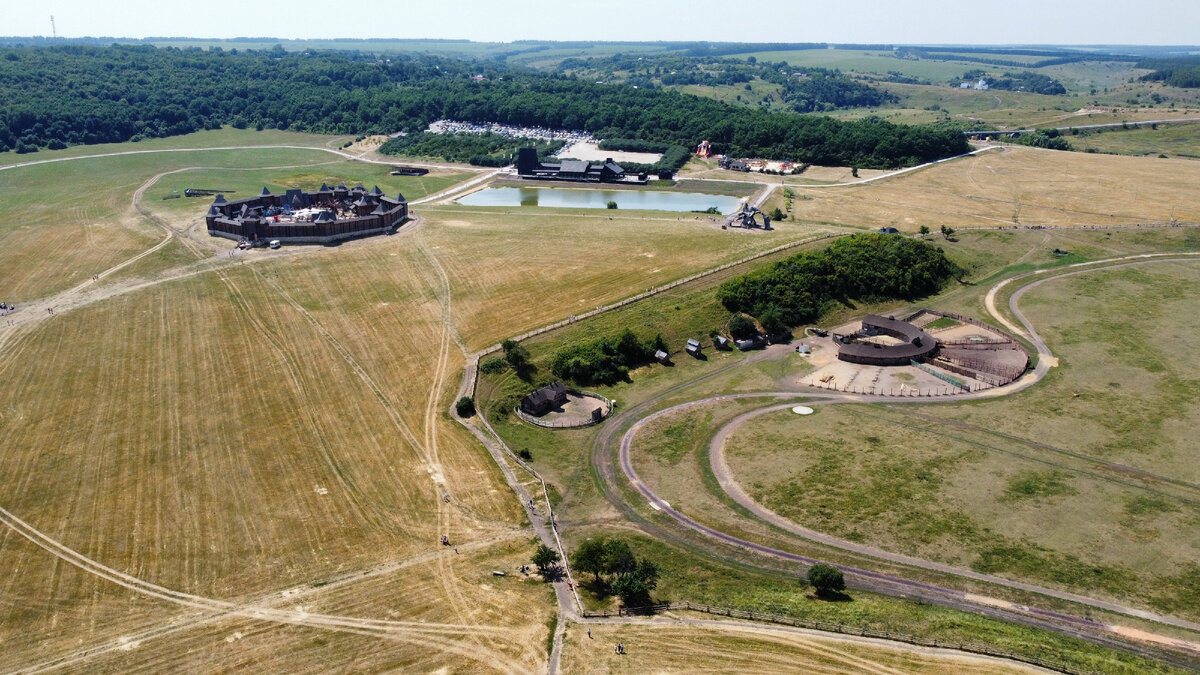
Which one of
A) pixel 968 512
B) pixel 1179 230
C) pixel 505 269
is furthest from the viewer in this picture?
pixel 1179 230

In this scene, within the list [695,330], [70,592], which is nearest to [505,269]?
[695,330]

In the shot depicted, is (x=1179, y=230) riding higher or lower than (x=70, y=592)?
higher

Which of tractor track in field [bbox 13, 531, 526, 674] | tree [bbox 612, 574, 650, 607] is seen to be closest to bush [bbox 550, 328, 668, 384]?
tractor track in field [bbox 13, 531, 526, 674]

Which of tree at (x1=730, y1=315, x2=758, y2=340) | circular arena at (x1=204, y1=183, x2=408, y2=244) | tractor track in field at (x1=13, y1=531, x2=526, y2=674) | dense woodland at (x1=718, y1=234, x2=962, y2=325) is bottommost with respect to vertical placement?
tractor track in field at (x1=13, y1=531, x2=526, y2=674)

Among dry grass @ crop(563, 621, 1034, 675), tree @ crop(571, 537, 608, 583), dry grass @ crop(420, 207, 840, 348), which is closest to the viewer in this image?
dry grass @ crop(563, 621, 1034, 675)

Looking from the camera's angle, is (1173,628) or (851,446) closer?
(1173,628)

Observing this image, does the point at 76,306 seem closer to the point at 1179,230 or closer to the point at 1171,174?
the point at 1179,230

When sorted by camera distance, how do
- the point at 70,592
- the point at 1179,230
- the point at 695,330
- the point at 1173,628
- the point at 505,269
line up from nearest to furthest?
the point at 1173,628 → the point at 70,592 → the point at 695,330 → the point at 505,269 → the point at 1179,230

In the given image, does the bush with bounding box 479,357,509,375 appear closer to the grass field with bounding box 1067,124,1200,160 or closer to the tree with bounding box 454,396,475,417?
the tree with bounding box 454,396,475,417
